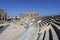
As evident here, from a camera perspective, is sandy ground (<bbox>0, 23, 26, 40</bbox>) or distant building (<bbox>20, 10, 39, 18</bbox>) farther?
distant building (<bbox>20, 10, 39, 18</bbox>)

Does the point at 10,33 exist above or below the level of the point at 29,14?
below

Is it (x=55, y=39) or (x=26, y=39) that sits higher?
(x=55, y=39)

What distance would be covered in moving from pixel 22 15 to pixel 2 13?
9.54m

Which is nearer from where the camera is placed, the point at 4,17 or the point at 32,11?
the point at 4,17

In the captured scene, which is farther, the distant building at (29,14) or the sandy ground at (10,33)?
the distant building at (29,14)

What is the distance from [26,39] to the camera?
8031 millimetres

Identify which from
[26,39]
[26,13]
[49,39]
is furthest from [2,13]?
[49,39]

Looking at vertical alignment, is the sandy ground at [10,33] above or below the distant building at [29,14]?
below

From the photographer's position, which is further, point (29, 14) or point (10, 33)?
point (29, 14)

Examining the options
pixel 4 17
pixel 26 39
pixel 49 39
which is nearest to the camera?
pixel 49 39

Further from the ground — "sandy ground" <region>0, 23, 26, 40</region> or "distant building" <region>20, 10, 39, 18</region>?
"distant building" <region>20, 10, 39, 18</region>

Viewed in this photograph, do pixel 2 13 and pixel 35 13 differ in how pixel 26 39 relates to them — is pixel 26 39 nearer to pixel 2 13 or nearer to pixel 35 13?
pixel 2 13

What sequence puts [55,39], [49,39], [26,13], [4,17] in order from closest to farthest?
[55,39]
[49,39]
[4,17]
[26,13]

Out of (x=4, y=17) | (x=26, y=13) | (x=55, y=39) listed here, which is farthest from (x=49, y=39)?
(x=26, y=13)
